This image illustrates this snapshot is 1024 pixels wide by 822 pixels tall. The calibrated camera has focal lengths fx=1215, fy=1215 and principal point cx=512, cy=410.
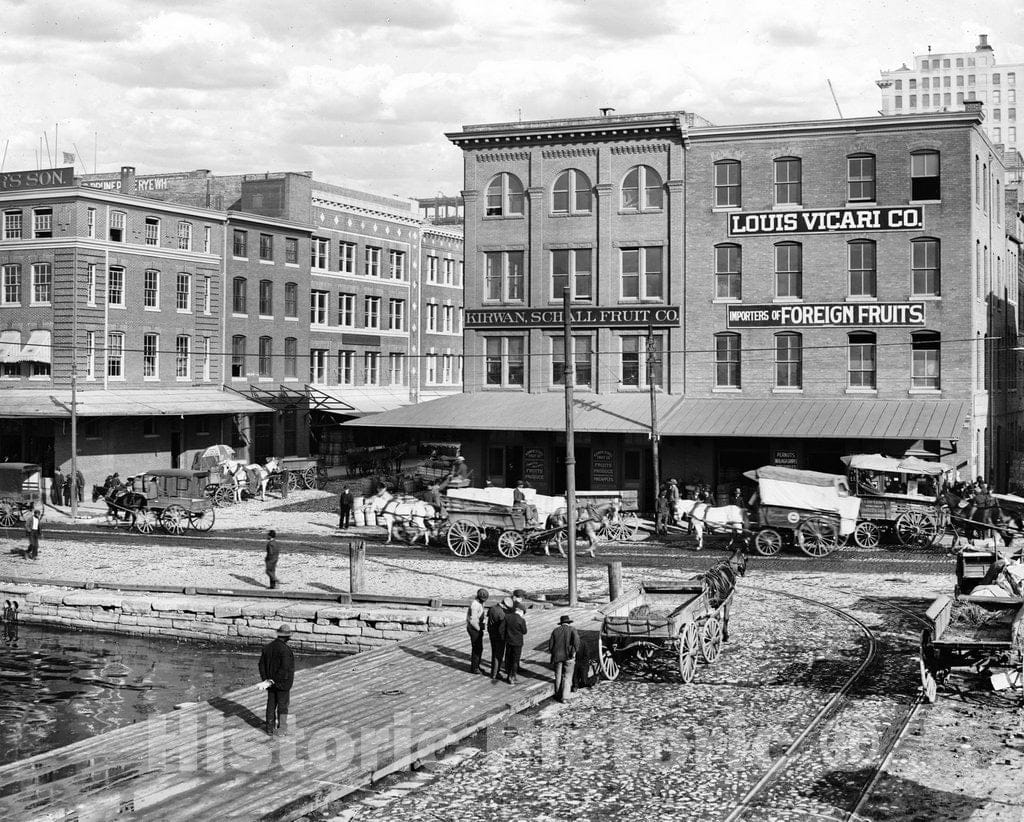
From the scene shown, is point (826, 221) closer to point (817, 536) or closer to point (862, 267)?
point (862, 267)

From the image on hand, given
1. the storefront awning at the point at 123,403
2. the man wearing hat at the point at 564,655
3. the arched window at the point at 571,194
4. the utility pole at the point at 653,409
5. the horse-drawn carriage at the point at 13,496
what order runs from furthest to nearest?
the storefront awning at the point at 123,403 → the arched window at the point at 571,194 → the horse-drawn carriage at the point at 13,496 → the utility pole at the point at 653,409 → the man wearing hat at the point at 564,655

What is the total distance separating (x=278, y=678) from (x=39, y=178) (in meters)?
46.0

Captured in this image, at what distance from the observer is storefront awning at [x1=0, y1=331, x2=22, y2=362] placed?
56.6 metres

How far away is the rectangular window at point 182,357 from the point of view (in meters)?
61.6

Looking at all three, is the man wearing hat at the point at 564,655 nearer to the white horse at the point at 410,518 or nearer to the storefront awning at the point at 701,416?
the white horse at the point at 410,518

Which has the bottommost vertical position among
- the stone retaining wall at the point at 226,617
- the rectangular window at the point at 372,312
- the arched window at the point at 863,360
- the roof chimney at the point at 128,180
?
the stone retaining wall at the point at 226,617

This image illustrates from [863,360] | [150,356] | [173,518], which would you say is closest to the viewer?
[173,518]

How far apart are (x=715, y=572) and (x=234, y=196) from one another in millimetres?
56524

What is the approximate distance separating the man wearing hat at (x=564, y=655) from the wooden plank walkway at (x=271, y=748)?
41 centimetres

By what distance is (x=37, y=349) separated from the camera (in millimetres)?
56594

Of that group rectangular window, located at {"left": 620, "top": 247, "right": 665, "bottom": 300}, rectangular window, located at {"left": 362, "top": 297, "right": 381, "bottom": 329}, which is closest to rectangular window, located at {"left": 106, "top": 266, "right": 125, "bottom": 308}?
rectangular window, located at {"left": 362, "top": 297, "right": 381, "bottom": 329}

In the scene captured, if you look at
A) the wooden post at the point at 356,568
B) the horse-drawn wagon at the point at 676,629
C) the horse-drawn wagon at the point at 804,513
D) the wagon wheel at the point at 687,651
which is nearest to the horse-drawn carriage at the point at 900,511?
the horse-drawn wagon at the point at 804,513

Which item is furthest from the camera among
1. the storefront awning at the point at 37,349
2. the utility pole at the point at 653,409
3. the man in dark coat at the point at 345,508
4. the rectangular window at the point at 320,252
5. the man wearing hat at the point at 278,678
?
the rectangular window at the point at 320,252

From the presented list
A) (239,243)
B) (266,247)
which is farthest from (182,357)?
(266,247)
